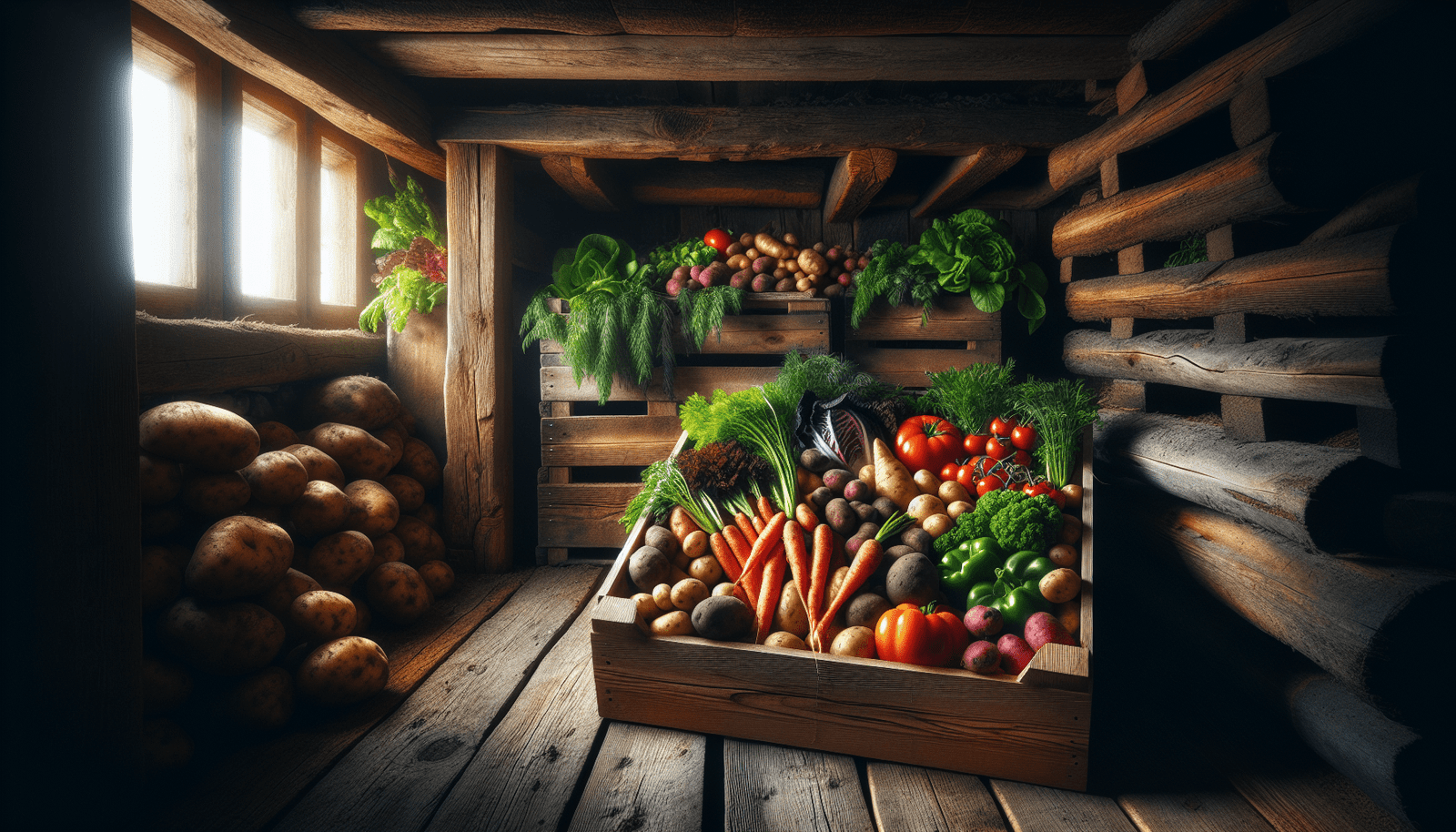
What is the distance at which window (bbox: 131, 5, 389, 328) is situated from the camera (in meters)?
2.79

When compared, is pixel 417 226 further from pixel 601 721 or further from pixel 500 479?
pixel 601 721

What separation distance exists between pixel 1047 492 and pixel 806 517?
2.81 ft

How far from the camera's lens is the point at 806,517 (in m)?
2.58

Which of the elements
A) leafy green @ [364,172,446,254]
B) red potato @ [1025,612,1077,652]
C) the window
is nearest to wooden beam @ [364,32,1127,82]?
the window

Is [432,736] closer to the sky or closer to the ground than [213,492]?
closer to the ground

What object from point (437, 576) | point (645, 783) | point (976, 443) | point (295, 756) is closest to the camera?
point (645, 783)

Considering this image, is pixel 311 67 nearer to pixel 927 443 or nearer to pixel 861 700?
pixel 927 443

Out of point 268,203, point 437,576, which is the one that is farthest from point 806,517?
point 268,203

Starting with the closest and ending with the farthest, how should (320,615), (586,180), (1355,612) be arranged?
(1355,612), (320,615), (586,180)

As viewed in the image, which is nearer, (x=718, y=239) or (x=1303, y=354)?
(x=1303, y=354)

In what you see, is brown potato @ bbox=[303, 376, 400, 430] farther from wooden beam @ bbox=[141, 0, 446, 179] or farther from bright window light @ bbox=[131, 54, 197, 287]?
wooden beam @ bbox=[141, 0, 446, 179]

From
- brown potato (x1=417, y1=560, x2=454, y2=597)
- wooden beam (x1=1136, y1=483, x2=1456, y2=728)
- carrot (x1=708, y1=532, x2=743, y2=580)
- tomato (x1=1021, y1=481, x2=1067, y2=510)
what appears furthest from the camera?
brown potato (x1=417, y1=560, x2=454, y2=597)

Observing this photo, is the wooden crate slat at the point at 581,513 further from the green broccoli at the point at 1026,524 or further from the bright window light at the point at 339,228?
the green broccoli at the point at 1026,524

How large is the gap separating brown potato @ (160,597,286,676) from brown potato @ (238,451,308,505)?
52 centimetres
